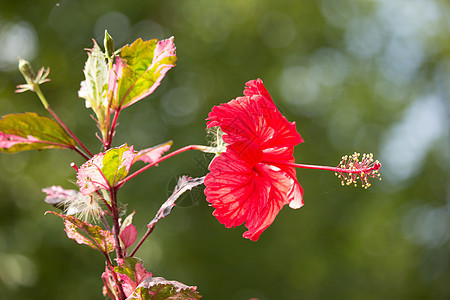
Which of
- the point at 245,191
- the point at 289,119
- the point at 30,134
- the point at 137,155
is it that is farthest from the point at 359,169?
the point at 289,119

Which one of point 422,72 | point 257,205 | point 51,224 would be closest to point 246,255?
point 51,224

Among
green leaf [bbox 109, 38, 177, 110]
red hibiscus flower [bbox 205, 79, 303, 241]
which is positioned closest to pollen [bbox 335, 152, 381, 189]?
red hibiscus flower [bbox 205, 79, 303, 241]

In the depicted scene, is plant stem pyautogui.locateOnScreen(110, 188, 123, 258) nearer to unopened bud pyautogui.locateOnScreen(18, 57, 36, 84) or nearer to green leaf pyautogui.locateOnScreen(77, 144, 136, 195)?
green leaf pyautogui.locateOnScreen(77, 144, 136, 195)

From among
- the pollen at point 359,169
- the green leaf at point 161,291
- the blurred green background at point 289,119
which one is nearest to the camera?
the green leaf at point 161,291

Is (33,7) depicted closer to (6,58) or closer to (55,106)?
(6,58)

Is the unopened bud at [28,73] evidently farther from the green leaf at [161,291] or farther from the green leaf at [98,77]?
the green leaf at [161,291]

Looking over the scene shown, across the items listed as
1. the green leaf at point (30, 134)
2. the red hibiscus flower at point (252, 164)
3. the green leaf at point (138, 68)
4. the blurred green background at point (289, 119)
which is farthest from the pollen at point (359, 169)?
the blurred green background at point (289, 119)

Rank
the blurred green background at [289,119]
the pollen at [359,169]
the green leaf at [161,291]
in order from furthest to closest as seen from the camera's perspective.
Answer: the blurred green background at [289,119], the pollen at [359,169], the green leaf at [161,291]
